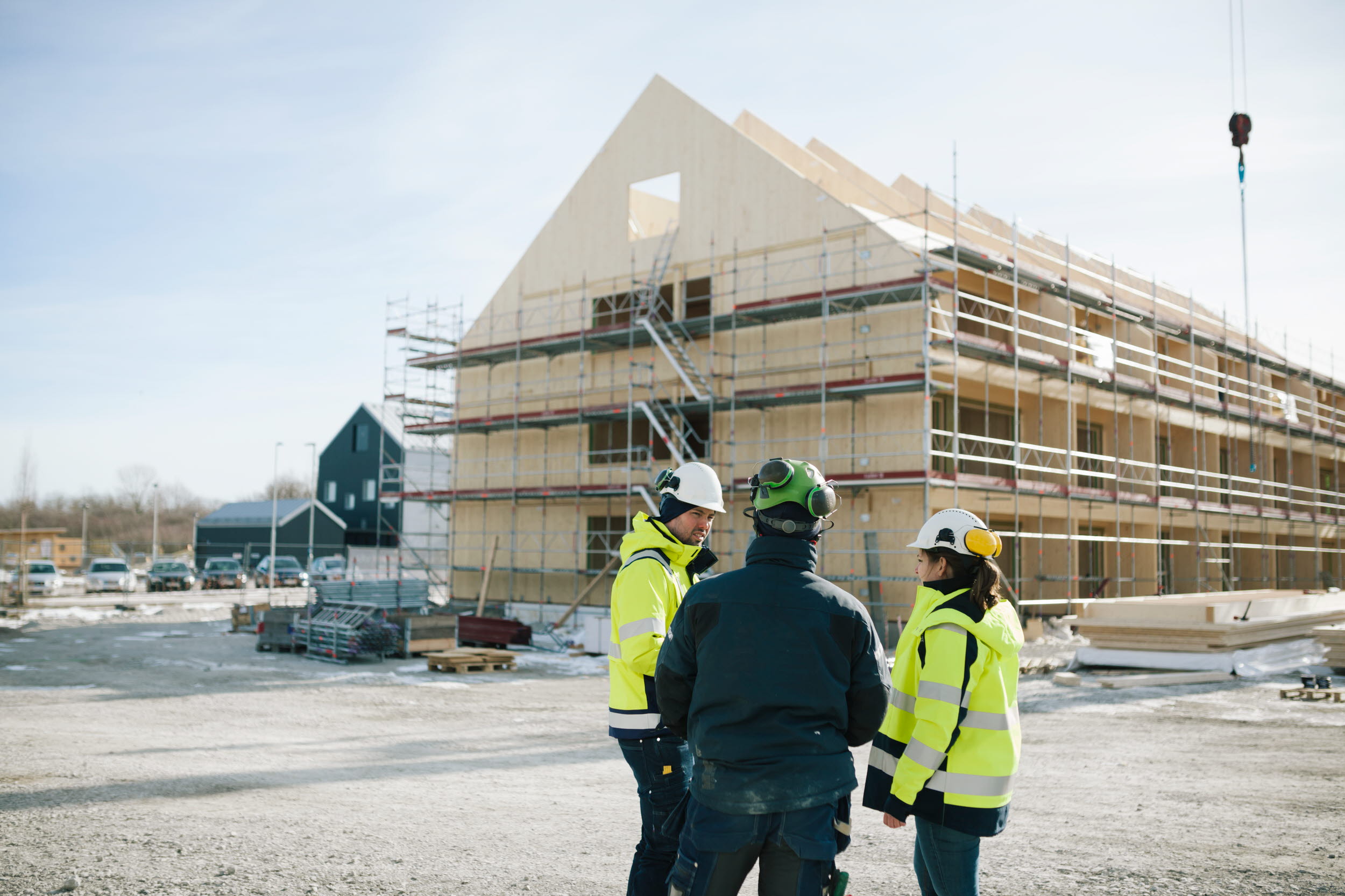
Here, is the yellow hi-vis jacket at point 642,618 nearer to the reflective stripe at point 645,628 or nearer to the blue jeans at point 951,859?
the reflective stripe at point 645,628

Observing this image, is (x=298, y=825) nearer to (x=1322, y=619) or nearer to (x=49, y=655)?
(x=49, y=655)

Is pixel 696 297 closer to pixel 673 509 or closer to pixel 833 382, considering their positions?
pixel 833 382

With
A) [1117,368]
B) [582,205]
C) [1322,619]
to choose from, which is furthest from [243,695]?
[1117,368]

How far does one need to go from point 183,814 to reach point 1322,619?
62.3 feet

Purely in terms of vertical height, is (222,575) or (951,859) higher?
(951,859)

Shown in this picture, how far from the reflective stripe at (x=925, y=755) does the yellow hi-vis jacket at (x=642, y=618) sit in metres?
0.96

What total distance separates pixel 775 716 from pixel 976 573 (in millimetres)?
981

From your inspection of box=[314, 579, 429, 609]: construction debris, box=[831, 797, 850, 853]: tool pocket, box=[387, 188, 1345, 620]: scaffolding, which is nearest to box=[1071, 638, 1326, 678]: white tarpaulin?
box=[387, 188, 1345, 620]: scaffolding

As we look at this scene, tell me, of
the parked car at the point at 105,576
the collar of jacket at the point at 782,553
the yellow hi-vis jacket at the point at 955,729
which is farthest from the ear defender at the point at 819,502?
the parked car at the point at 105,576

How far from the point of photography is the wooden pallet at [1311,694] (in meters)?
12.5

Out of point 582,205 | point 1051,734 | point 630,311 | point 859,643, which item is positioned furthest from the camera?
point 582,205

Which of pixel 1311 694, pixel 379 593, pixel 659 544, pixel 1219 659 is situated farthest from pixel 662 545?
pixel 379 593

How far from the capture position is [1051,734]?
1048 cm

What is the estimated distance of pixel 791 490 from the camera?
3.23 metres
